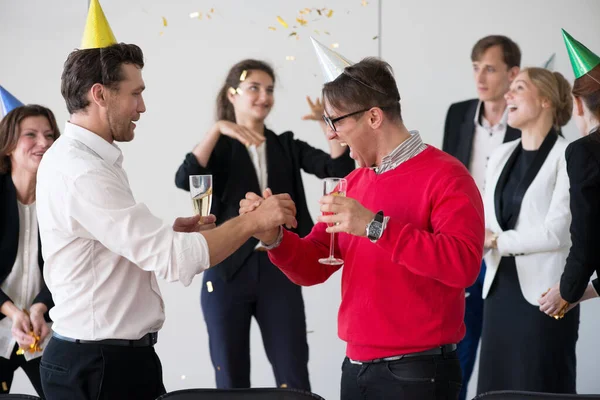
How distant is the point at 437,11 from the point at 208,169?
152 cm

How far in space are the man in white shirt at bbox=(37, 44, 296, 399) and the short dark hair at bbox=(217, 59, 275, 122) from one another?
6.10 feet

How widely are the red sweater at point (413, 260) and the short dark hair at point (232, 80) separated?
199 cm

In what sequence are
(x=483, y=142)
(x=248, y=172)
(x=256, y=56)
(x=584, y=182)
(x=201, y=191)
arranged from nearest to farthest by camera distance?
1. (x=201, y=191)
2. (x=584, y=182)
3. (x=248, y=172)
4. (x=483, y=142)
5. (x=256, y=56)

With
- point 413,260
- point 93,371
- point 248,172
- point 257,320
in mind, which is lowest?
point 257,320

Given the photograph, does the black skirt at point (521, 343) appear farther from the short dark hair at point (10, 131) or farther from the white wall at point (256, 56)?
the short dark hair at point (10, 131)

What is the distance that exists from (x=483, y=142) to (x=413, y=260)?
2.26m

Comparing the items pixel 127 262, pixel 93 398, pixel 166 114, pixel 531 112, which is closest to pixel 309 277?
pixel 127 262

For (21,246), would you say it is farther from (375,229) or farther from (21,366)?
(375,229)

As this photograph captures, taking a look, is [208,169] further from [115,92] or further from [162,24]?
[115,92]

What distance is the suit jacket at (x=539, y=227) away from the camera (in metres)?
3.28

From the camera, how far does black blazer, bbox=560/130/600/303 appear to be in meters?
2.34

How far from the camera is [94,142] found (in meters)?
2.02

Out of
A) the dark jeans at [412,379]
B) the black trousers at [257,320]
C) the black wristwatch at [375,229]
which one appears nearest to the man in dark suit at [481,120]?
the black trousers at [257,320]

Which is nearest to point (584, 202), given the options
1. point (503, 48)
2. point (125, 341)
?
point (125, 341)
